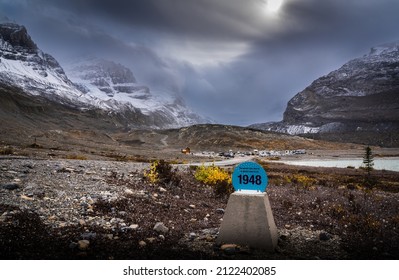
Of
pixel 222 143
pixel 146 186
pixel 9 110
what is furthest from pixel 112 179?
pixel 9 110

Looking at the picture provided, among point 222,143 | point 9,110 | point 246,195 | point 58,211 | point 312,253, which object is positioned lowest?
point 312,253

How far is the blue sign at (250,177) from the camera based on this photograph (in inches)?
346

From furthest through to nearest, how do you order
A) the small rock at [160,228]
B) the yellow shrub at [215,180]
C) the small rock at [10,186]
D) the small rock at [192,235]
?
the yellow shrub at [215,180]
the small rock at [10,186]
the small rock at [160,228]
the small rock at [192,235]

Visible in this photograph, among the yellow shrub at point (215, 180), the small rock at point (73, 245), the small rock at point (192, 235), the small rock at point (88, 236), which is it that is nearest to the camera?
the small rock at point (73, 245)

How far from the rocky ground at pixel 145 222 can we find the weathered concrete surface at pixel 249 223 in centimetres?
29

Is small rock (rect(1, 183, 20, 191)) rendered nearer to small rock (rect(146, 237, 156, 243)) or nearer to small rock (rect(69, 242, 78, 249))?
small rock (rect(69, 242, 78, 249))

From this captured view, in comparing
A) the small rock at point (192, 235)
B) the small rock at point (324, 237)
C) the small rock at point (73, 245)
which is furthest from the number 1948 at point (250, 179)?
the small rock at point (73, 245)

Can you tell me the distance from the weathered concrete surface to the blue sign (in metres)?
0.24

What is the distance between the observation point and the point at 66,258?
7.28 m

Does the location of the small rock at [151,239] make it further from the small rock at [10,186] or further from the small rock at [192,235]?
the small rock at [10,186]

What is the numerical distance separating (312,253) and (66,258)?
19.7ft

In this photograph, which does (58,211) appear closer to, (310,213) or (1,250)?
(1,250)

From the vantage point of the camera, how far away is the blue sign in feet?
28.9
